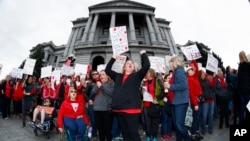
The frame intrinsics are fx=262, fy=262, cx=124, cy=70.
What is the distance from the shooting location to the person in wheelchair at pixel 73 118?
7023 millimetres

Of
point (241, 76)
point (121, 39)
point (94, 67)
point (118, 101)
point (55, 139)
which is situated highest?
point (94, 67)

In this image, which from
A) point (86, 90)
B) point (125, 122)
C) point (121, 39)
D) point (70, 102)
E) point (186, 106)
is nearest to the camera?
point (125, 122)

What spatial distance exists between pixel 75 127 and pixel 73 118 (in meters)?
0.25

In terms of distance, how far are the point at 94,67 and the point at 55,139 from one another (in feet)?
139

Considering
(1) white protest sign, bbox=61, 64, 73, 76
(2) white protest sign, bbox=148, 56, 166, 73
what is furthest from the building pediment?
(2) white protest sign, bbox=148, 56, 166, 73

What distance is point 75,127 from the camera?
7098 mm

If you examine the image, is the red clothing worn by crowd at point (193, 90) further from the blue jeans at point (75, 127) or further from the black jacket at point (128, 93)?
the blue jeans at point (75, 127)

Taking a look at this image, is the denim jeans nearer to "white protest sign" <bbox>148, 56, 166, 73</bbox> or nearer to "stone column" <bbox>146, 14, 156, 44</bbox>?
"white protest sign" <bbox>148, 56, 166, 73</bbox>

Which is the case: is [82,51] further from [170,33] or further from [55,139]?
[55,139]

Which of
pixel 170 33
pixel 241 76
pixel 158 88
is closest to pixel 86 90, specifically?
pixel 158 88

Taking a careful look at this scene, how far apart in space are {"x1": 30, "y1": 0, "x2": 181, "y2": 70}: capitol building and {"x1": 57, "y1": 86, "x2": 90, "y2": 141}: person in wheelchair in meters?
39.7

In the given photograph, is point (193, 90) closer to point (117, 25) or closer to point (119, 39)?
point (119, 39)

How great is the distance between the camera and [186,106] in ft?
20.3

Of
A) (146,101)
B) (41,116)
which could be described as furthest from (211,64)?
(41,116)
